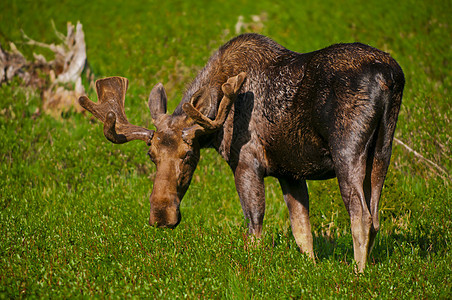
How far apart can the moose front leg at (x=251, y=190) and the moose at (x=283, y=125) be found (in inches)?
0.4

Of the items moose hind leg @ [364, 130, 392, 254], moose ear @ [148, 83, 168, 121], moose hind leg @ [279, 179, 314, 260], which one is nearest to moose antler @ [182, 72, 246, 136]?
moose ear @ [148, 83, 168, 121]

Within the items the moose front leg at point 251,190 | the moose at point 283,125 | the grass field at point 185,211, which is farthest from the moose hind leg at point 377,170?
the moose front leg at point 251,190

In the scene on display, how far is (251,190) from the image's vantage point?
552cm

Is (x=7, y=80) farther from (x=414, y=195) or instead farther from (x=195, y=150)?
(x=414, y=195)

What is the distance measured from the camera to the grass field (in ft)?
16.0

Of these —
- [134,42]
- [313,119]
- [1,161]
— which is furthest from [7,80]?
[313,119]

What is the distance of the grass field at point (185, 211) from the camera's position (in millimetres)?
4867

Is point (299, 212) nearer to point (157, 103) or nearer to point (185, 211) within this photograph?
point (157, 103)

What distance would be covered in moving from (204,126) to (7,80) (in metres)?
7.76

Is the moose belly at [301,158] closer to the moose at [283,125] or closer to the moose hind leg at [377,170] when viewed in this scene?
the moose at [283,125]

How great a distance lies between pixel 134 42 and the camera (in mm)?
15602

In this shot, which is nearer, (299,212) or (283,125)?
(283,125)

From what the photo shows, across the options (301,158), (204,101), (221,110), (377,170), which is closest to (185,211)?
(204,101)

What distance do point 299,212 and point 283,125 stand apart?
1161 millimetres
